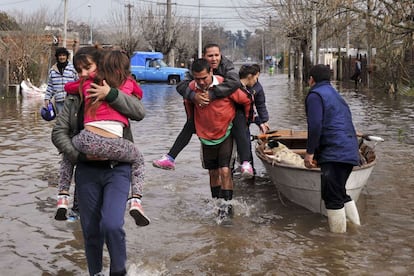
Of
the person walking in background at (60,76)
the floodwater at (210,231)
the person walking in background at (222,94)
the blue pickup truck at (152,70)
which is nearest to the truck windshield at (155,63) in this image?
the blue pickup truck at (152,70)

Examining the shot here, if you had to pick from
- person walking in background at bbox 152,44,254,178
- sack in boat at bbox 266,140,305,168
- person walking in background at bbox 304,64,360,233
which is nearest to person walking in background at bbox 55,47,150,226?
person walking in background at bbox 152,44,254,178

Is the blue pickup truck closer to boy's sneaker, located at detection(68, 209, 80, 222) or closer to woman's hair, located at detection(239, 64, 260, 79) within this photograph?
woman's hair, located at detection(239, 64, 260, 79)

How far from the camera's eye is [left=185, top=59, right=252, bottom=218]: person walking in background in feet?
21.7

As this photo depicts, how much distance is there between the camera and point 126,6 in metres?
64.8

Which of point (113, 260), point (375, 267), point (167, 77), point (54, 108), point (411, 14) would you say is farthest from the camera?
point (167, 77)

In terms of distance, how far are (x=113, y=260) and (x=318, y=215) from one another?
3.59 metres

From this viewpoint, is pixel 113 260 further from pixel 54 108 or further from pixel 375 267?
pixel 54 108

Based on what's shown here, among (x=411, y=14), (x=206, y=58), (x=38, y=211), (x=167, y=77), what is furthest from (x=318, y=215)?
(x=167, y=77)

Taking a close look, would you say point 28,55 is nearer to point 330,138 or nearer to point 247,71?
point 247,71

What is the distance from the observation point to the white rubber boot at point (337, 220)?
21.7 ft

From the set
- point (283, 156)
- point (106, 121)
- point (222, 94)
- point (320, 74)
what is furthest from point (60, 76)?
point (106, 121)

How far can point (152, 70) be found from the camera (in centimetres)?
4384

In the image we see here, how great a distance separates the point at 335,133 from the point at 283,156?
200 cm

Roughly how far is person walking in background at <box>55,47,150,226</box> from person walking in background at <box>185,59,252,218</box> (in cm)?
193
